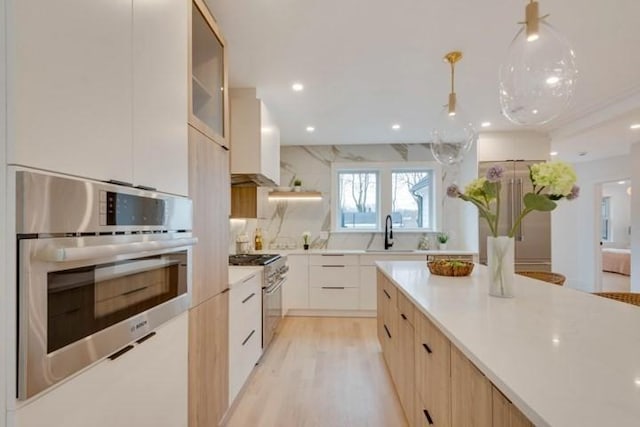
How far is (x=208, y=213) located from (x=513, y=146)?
4201mm

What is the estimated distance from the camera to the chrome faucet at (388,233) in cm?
474

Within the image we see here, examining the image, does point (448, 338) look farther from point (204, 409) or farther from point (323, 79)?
point (323, 79)

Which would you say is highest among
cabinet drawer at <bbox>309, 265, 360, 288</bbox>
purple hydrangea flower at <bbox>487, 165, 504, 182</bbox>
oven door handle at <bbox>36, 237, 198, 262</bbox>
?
purple hydrangea flower at <bbox>487, 165, 504, 182</bbox>

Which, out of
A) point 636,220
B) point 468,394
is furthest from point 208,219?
point 636,220

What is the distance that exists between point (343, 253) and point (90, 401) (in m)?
3.55

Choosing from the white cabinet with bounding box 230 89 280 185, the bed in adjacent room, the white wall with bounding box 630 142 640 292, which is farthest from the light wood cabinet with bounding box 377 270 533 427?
the bed in adjacent room

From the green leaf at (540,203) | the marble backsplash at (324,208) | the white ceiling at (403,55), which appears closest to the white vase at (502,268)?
the green leaf at (540,203)

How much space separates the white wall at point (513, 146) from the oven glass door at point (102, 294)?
4.25 metres

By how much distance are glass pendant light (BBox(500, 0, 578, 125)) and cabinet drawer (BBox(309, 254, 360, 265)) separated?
9.39ft

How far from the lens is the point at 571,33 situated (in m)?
2.10

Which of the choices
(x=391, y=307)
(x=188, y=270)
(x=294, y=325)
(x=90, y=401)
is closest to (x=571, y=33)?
(x=391, y=307)

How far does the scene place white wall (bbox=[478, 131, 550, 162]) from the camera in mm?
4215

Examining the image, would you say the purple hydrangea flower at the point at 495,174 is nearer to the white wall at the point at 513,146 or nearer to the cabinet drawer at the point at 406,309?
the cabinet drawer at the point at 406,309

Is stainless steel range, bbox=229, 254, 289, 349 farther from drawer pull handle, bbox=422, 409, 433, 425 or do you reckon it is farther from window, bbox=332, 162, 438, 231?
window, bbox=332, 162, 438, 231
